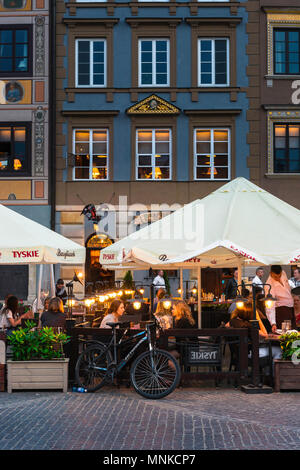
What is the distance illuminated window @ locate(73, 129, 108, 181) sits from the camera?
86.0 ft

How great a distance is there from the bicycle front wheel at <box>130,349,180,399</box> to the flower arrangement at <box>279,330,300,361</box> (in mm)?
1774

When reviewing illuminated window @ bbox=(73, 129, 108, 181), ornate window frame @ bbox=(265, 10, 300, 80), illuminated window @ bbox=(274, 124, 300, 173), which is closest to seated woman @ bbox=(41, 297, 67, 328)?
illuminated window @ bbox=(73, 129, 108, 181)

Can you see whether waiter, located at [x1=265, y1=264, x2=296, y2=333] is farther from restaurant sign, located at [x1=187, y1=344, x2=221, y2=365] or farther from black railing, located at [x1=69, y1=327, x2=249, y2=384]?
restaurant sign, located at [x1=187, y1=344, x2=221, y2=365]

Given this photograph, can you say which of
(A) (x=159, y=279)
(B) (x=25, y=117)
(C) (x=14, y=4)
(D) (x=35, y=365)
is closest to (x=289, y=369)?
(D) (x=35, y=365)

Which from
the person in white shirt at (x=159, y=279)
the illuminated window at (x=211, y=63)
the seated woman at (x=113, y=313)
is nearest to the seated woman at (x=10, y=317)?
the seated woman at (x=113, y=313)

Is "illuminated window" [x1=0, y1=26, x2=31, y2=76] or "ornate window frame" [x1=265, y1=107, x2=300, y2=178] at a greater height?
"illuminated window" [x1=0, y1=26, x2=31, y2=76]

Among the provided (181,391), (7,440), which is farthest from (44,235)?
(7,440)

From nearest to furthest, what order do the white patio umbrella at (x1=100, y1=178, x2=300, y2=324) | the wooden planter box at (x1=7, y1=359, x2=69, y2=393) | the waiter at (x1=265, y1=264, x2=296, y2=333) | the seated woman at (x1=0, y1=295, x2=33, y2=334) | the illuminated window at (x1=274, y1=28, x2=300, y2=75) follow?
the white patio umbrella at (x1=100, y1=178, x2=300, y2=324)
the wooden planter box at (x1=7, y1=359, x2=69, y2=393)
the waiter at (x1=265, y1=264, x2=296, y2=333)
the seated woman at (x1=0, y1=295, x2=33, y2=334)
the illuminated window at (x1=274, y1=28, x2=300, y2=75)

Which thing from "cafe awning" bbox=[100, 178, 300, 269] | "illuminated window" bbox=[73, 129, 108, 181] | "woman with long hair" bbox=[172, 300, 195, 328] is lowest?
"woman with long hair" bbox=[172, 300, 195, 328]

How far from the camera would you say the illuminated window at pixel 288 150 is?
26.1 m

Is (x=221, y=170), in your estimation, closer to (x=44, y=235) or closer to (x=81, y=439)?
(x=44, y=235)

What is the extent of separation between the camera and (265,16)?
26344mm

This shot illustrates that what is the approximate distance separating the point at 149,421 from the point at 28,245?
419 cm

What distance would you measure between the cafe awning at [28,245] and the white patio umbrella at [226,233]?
38.8 inches
